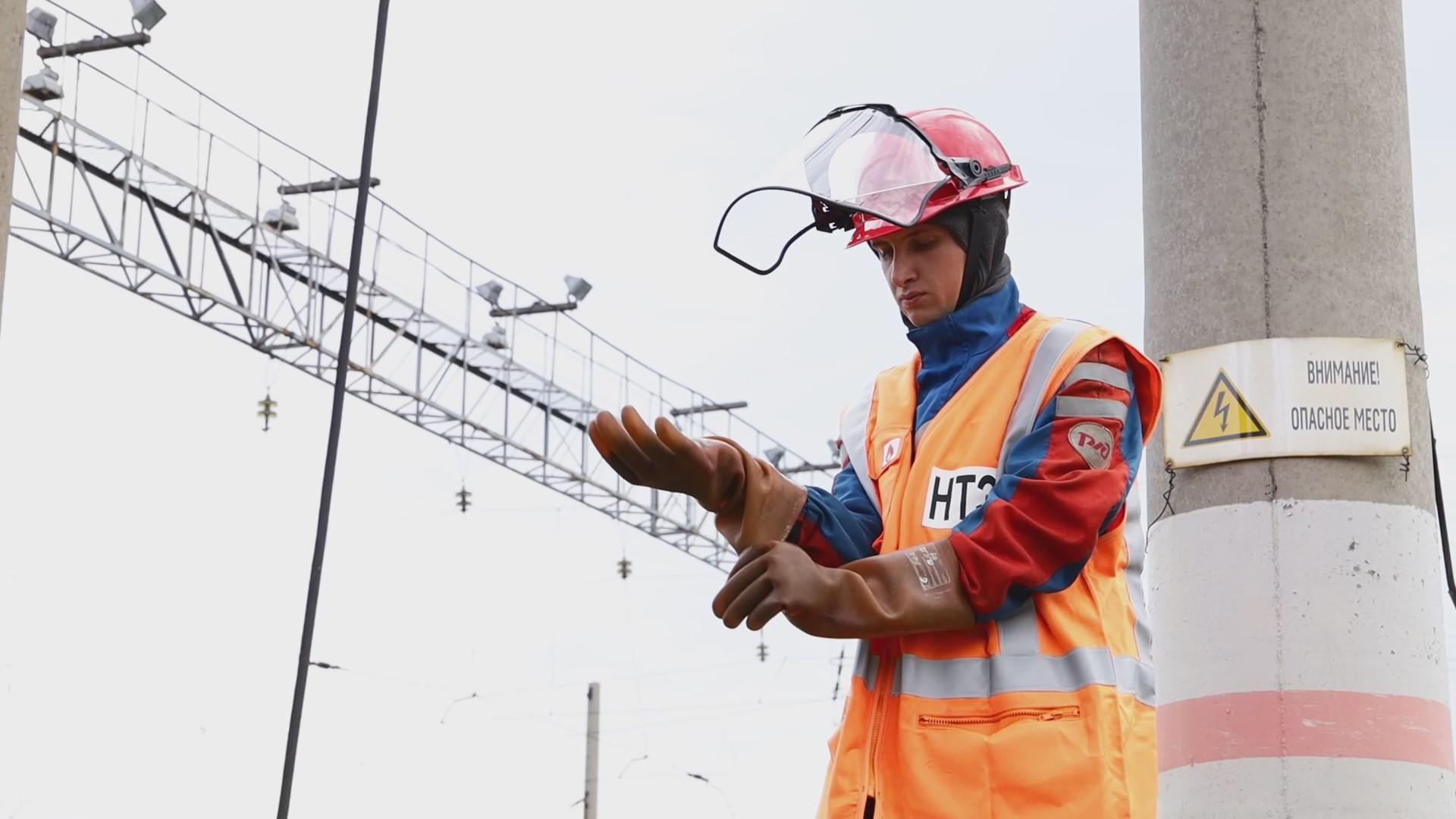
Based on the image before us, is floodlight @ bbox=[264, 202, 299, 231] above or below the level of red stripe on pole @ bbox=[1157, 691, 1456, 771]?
above

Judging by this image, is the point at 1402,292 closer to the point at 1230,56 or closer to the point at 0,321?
the point at 1230,56

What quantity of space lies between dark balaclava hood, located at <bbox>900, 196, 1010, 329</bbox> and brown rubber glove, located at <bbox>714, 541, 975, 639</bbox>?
0.51 metres

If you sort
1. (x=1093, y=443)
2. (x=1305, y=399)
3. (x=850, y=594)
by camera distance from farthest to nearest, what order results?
(x=1305, y=399)
(x=1093, y=443)
(x=850, y=594)

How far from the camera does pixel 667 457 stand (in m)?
3.00

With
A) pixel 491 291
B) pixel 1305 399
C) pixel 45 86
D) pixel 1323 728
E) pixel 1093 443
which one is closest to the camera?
pixel 1093 443

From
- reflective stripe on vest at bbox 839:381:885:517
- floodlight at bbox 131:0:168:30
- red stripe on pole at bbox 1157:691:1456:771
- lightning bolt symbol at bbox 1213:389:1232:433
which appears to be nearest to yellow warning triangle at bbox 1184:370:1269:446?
lightning bolt symbol at bbox 1213:389:1232:433

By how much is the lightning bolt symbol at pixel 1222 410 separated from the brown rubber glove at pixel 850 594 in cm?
188

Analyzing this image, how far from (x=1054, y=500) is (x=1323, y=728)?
1.80m

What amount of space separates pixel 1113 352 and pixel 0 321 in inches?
67.0

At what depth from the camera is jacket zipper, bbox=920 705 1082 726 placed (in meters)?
3.03

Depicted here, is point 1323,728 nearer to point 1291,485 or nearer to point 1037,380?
point 1291,485

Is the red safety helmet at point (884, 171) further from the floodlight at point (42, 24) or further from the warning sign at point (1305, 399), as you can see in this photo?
the floodlight at point (42, 24)

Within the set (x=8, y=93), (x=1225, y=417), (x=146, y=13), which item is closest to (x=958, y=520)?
(x=8, y=93)

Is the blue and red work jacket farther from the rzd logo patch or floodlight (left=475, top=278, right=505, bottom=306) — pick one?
floodlight (left=475, top=278, right=505, bottom=306)
